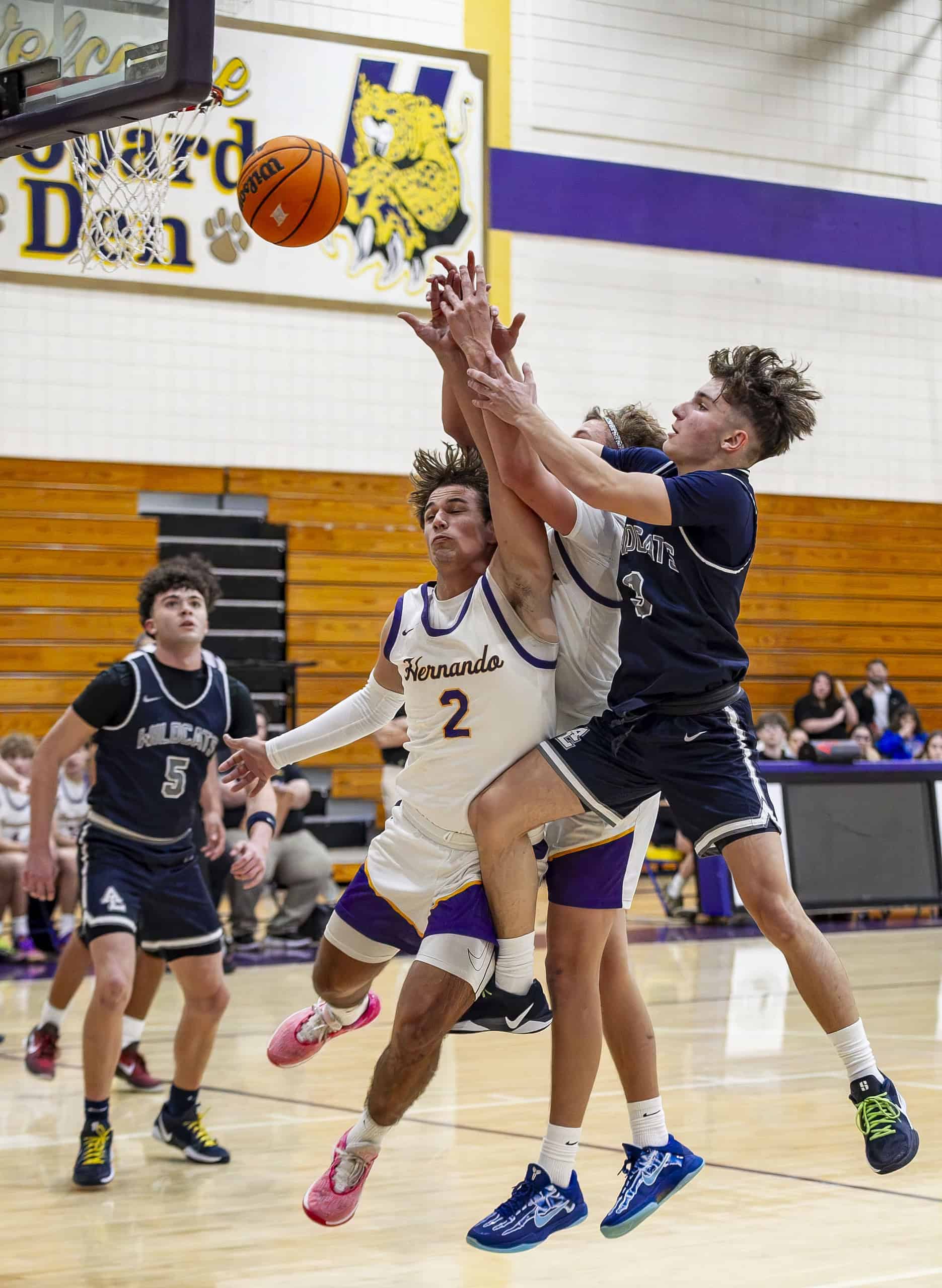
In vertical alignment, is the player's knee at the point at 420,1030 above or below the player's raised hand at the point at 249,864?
below

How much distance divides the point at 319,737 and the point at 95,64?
7.64ft

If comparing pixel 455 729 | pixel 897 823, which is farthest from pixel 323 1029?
pixel 897 823

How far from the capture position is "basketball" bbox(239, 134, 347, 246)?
4.79 meters

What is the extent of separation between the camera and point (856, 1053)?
12.6 feet

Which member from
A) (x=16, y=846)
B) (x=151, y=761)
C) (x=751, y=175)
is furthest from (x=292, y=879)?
(x=751, y=175)

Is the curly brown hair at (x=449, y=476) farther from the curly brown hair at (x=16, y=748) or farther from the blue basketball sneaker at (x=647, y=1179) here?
the curly brown hair at (x=16, y=748)

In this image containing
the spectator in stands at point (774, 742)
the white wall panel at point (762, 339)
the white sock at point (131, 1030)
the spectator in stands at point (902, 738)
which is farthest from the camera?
the white wall panel at point (762, 339)

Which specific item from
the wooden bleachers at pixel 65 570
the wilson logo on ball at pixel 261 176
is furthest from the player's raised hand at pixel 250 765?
the wooden bleachers at pixel 65 570

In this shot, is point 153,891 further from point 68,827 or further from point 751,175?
point 751,175

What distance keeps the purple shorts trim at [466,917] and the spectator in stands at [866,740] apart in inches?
397

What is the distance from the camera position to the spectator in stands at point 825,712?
48.9ft

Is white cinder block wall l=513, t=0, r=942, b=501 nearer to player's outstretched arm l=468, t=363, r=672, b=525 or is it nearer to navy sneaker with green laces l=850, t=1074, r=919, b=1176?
player's outstretched arm l=468, t=363, r=672, b=525

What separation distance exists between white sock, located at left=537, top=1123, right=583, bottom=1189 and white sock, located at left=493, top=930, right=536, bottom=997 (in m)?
0.37

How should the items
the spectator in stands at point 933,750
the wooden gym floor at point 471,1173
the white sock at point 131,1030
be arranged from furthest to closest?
1. the spectator in stands at point 933,750
2. the white sock at point 131,1030
3. the wooden gym floor at point 471,1173
